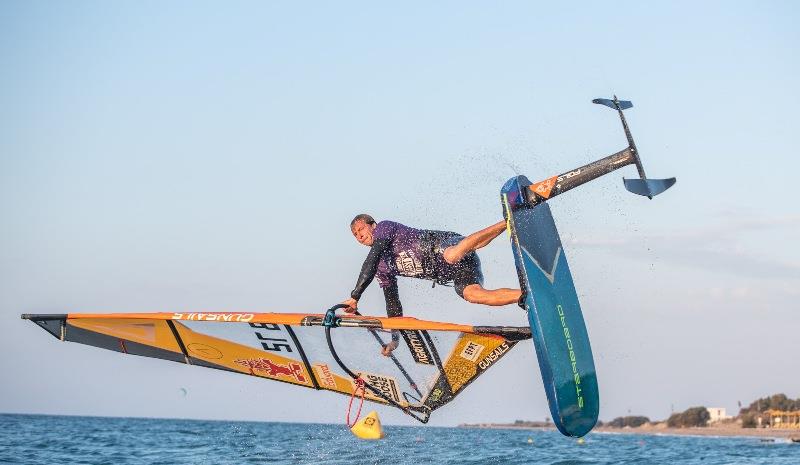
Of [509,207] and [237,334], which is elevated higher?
[509,207]

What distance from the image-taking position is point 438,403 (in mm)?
11125

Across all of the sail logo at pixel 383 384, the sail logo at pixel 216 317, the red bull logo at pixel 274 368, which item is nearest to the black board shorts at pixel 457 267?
the sail logo at pixel 383 384

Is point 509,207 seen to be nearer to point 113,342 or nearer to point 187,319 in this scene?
point 187,319

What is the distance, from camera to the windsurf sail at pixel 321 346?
10094 mm

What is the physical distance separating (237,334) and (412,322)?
237 cm

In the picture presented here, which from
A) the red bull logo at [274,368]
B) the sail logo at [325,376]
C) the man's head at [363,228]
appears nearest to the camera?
the man's head at [363,228]

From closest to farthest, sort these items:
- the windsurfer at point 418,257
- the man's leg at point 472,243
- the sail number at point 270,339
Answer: the man's leg at point 472,243 → the windsurfer at point 418,257 → the sail number at point 270,339

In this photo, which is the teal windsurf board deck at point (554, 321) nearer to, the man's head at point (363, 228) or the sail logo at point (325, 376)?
the man's head at point (363, 228)

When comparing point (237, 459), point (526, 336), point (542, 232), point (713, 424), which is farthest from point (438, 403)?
point (713, 424)

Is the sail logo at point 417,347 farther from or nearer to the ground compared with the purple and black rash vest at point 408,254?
nearer to the ground

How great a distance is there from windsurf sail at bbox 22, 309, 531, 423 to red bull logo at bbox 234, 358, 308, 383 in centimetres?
1

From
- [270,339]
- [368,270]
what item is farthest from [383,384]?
[368,270]

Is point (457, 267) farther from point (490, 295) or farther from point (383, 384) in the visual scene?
point (383, 384)

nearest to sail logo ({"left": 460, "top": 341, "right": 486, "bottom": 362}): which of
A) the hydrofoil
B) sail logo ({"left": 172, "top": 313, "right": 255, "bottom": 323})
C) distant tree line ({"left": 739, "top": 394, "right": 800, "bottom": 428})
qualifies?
the hydrofoil
